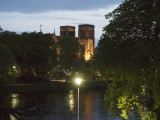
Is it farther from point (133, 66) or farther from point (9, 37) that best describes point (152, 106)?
point (9, 37)

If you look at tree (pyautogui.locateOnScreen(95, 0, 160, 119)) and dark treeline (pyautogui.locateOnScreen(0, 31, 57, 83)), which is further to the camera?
dark treeline (pyautogui.locateOnScreen(0, 31, 57, 83))

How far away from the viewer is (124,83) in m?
26.5

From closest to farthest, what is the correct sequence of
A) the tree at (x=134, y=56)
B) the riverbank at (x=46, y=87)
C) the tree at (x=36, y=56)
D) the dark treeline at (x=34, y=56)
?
the tree at (x=134, y=56)
the riverbank at (x=46, y=87)
the dark treeline at (x=34, y=56)
the tree at (x=36, y=56)

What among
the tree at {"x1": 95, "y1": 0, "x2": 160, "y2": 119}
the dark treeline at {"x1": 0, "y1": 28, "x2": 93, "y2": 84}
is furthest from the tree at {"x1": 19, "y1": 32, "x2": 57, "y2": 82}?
the tree at {"x1": 95, "y1": 0, "x2": 160, "y2": 119}

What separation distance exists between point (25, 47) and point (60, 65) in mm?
13248

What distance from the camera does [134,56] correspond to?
72.0 feet

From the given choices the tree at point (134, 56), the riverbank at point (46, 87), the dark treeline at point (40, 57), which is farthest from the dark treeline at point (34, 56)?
the tree at point (134, 56)

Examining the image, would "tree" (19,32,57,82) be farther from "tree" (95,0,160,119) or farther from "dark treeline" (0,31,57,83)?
"tree" (95,0,160,119)

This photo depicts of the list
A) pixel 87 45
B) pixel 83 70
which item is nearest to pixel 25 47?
pixel 83 70

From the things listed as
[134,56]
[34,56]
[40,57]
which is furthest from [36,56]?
[134,56]

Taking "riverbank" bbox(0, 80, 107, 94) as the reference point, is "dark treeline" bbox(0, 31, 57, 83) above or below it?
above

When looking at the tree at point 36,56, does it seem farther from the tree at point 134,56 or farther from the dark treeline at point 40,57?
the tree at point 134,56

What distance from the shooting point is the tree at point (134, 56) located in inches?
889

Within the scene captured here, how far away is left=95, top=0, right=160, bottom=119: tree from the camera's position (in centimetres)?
2258
